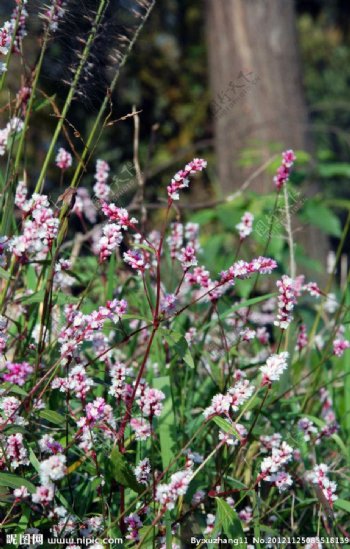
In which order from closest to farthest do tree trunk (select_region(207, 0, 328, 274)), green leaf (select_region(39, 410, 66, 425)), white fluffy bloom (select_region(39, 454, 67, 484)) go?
white fluffy bloom (select_region(39, 454, 67, 484)) → green leaf (select_region(39, 410, 66, 425)) → tree trunk (select_region(207, 0, 328, 274))

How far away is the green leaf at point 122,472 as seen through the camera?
1.60 meters

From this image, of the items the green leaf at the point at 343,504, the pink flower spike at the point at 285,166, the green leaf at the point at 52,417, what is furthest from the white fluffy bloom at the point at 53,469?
the pink flower spike at the point at 285,166

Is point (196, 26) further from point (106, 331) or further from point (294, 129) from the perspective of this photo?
point (106, 331)

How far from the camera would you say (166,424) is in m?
1.95

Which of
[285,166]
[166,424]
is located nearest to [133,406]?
[166,424]

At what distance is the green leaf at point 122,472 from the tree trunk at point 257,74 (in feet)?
18.0

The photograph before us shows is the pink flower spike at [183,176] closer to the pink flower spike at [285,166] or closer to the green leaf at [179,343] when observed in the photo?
the green leaf at [179,343]

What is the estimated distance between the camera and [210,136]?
35.7 feet

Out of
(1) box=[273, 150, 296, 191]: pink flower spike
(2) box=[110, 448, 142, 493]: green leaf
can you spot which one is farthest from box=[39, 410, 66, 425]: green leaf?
(1) box=[273, 150, 296, 191]: pink flower spike

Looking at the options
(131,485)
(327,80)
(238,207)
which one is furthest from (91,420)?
(327,80)

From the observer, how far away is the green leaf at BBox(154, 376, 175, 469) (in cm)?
190

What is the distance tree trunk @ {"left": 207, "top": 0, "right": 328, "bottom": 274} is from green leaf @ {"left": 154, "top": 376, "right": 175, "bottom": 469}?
515 cm

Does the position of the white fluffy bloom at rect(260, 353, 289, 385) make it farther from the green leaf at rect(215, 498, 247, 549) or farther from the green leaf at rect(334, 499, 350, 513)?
the green leaf at rect(334, 499, 350, 513)

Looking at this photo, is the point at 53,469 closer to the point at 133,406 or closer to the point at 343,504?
the point at 133,406
